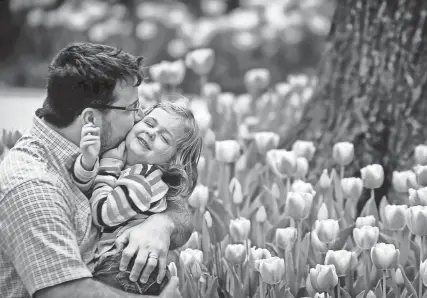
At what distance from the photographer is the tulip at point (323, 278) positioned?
2084 mm

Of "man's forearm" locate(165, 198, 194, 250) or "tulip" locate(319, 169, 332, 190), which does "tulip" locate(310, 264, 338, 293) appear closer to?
"man's forearm" locate(165, 198, 194, 250)

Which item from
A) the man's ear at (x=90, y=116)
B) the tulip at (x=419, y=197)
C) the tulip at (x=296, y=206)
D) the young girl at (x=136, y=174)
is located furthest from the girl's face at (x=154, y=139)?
the tulip at (x=419, y=197)

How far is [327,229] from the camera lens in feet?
7.45

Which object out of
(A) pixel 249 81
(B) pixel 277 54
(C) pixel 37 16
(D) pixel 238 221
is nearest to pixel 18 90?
(C) pixel 37 16

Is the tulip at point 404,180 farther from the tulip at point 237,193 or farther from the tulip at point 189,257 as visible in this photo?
the tulip at point 189,257

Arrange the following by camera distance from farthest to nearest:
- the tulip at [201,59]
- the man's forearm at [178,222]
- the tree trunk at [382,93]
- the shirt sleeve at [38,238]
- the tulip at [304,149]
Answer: the tulip at [201,59] < the tree trunk at [382,93] < the tulip at [304,149] < the man's forearm at [178,222] < the shirt sleeve at [38,238]

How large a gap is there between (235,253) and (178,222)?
251 mm

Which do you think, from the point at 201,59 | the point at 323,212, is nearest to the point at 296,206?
the point at 323,212

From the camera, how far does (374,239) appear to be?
227 cm

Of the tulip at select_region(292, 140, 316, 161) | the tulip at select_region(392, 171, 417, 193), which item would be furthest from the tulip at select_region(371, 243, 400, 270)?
the tulip at select_region(292, 140, 316, 161)

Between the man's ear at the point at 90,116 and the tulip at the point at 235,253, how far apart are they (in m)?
0.59

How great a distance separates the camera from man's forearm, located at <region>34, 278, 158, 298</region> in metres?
1.75

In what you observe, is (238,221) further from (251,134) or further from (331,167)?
(251,134)

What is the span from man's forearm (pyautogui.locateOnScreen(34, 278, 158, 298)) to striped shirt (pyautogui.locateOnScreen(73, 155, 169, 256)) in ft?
0.44
